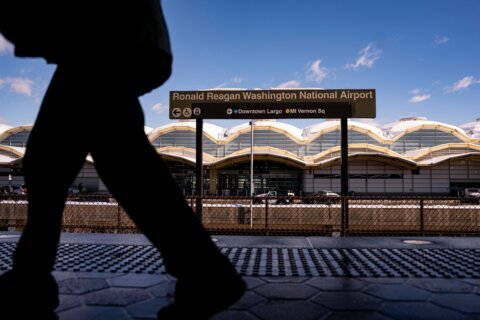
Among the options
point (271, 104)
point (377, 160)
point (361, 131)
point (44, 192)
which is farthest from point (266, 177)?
point (44, 192)

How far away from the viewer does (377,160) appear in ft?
159

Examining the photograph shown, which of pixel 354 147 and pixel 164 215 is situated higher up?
pixel 354 147

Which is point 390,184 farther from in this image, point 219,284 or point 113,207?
point 219,284

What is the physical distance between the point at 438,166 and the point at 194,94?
49.3 m

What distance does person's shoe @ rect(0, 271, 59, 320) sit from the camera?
1.21 metres

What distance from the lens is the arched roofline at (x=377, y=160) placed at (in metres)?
46.5

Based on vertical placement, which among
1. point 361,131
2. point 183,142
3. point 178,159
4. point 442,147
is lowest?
point 178,159

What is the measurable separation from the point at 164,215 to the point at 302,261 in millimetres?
2682

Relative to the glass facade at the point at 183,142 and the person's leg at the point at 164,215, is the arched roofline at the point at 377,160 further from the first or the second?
the person's leg at the point at 164,215

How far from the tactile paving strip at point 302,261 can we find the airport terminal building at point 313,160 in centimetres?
4219

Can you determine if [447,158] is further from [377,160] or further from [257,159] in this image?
[257,159]

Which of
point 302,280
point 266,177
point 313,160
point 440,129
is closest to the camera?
point 302,280

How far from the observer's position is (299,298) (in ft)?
7.57

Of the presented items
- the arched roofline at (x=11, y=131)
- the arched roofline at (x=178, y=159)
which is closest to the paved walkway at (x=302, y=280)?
the arched roofline at (x=178, y=159)
